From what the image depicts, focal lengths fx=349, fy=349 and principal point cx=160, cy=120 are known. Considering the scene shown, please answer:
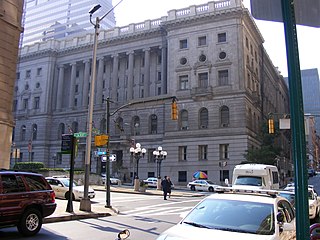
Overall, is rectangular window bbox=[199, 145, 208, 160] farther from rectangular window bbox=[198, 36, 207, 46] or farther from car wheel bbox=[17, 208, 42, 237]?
car wheel bbox=[17, 208, 42, 237]

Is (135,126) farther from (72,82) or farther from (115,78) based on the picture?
(72,82)

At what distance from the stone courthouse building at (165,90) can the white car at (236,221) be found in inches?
1509

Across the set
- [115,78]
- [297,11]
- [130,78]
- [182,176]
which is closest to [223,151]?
[182,176]

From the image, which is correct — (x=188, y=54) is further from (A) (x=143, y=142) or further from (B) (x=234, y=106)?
(A) (x=143, y=142)

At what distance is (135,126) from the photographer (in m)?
64.3

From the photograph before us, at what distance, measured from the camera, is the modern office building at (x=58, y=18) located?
130 m

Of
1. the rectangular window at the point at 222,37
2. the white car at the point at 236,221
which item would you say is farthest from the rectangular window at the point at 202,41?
the white car at the point at 236,221

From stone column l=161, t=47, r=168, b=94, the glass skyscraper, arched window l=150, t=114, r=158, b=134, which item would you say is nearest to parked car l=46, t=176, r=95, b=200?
the glass skyscraper

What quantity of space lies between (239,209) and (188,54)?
53.7 metres

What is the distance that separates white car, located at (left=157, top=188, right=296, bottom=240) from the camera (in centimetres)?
523

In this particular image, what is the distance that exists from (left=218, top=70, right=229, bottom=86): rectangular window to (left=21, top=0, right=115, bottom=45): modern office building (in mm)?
76838

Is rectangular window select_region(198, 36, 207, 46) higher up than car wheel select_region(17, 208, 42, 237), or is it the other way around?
rectangular window select_region(198, 36, 207, 46)

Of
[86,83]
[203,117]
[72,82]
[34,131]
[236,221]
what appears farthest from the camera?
[34,131]

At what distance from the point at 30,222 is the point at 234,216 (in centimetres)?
743
